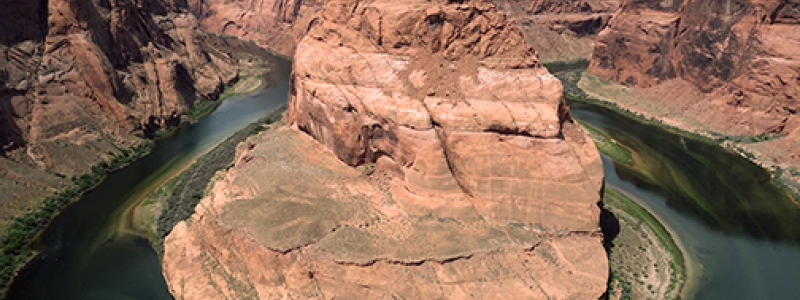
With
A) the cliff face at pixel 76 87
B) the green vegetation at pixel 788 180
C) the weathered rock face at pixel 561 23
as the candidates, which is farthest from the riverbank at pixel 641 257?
the weathered rock face at pixel 561 23

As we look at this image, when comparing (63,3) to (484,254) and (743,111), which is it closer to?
(484,254)

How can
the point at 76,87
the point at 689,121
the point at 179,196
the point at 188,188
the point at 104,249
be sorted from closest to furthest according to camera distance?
the point at 104,249 < the point at 179,196 < the point at 188,188 < the point at 76,87 < the point at 689,121

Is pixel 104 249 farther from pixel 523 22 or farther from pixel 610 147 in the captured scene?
pixel 523 22

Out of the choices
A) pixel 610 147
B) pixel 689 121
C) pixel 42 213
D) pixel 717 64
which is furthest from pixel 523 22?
pixel 42 213

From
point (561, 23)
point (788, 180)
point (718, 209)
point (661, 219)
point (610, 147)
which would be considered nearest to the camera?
point (661, 219)

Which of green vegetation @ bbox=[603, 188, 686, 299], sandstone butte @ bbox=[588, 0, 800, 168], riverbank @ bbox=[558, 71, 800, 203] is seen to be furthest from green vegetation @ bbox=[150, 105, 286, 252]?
sandstone butte @ bbox=[588, 0, 800, 168]

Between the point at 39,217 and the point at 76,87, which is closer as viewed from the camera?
the point at 39,217

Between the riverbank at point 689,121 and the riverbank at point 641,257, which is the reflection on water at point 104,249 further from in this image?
the riverbank at point 689,121

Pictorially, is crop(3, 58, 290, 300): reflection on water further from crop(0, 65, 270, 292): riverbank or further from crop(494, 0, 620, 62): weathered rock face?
crop(494, 0, 620, 62): weathered rock face
